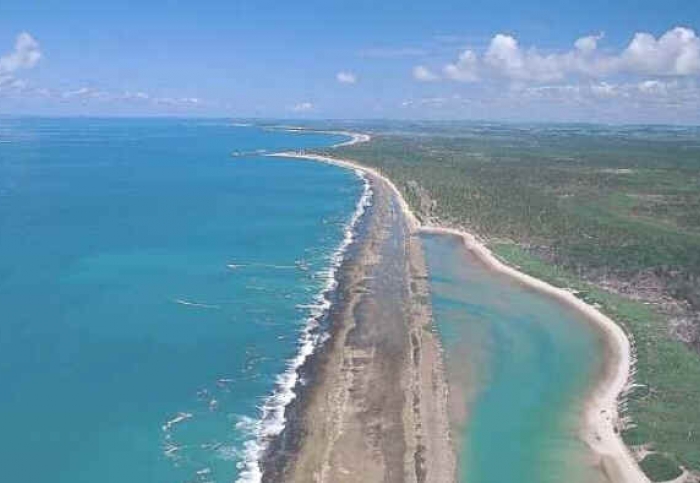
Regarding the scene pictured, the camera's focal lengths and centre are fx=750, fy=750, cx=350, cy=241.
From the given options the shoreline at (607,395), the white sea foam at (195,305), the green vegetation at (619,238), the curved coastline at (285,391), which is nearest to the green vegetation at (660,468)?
the green vegetation at (619,238)

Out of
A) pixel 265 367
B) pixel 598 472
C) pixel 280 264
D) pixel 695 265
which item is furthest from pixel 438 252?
pixel 598 472

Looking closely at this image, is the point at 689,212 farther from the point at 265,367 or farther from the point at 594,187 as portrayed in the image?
the point at 265,367

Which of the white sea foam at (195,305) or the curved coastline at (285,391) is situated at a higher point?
the white sea foam at (195,305)

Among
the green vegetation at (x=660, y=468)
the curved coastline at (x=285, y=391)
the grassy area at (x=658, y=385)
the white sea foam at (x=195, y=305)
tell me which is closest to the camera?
the green vegetation at (x=660, y=468)

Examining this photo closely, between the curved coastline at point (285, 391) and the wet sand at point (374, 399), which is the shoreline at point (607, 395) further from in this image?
the curved coastline at point (285, 391)

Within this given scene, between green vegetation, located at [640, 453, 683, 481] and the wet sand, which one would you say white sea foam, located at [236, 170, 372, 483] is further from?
green vegetation, located at [640, 453, 683, 481]

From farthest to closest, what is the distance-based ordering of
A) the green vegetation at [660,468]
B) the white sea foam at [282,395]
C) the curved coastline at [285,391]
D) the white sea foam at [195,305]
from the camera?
the white sea foam at [195,305], the curved coastline at [285,391], the white sea foam at [282,395], the green vegetation at [660,468]
